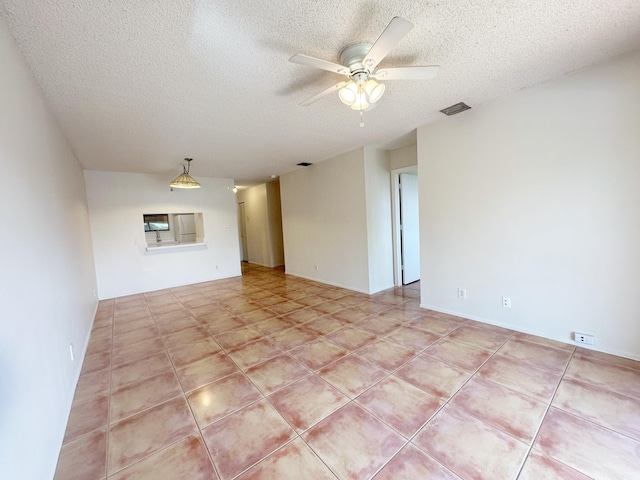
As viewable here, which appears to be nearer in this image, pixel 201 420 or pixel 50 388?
pixel 50 388

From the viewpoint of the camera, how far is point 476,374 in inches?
82.4

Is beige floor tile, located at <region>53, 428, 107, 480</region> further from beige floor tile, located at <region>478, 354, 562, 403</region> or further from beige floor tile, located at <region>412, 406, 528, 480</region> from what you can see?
beige floor tile, located at <region>478, 354, 562, 403</region>

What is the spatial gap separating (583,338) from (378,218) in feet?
9.20

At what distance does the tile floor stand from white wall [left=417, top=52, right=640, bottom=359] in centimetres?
34

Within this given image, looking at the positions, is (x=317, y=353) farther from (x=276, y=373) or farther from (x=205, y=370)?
(x=205, y=370)

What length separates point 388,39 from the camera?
1398 millimetres

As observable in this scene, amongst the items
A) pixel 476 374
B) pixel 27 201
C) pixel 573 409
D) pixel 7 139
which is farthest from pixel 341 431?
pixel 7 139

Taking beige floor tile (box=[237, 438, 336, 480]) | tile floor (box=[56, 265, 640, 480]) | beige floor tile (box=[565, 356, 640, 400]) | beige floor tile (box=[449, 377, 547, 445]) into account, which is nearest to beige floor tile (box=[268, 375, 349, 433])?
tile floor (box=[56, 265, 640, 480])

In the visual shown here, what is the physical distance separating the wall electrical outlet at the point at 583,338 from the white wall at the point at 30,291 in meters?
3.81

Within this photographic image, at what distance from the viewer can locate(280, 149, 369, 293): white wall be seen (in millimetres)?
4422

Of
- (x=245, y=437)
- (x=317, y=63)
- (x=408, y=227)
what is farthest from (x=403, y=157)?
(x=245, y=437)

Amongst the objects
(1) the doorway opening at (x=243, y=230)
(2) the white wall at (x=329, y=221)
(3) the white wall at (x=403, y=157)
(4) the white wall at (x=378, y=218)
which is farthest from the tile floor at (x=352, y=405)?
(1) the doorway opening at (x=243, y=230)

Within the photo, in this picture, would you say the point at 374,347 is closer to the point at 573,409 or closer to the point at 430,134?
the point at 573,409

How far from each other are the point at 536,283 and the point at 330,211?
3216mm
